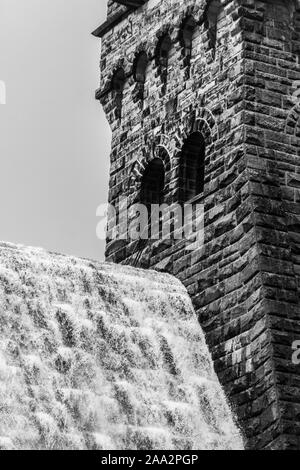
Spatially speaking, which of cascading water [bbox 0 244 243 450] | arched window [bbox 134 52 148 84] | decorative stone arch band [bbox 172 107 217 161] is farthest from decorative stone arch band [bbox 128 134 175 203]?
cascading water [bbox 0 244 243 450]

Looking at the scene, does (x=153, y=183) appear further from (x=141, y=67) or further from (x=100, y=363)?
(x=100, y=363)

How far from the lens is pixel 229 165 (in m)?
23.1

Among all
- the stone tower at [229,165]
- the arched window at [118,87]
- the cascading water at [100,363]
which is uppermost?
the arched window at [118,87]

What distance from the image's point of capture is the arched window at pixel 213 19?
2448cm

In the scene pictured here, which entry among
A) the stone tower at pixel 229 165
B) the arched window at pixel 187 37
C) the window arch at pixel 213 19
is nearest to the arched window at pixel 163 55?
the stone tower at pixel 229 165

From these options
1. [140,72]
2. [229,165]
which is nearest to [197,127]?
[229,165]

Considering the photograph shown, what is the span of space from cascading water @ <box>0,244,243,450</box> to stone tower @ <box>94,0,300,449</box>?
0.60 meters

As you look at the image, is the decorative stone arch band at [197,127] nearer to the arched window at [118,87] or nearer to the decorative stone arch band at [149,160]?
the decorative stone arch band at [149,160]

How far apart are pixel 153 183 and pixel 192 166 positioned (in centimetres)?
121

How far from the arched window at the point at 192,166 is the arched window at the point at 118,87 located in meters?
2.79

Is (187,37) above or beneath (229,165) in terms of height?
above

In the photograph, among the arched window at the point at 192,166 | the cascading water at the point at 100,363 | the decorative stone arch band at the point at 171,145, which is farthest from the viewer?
the arched window at the point at 192,166
